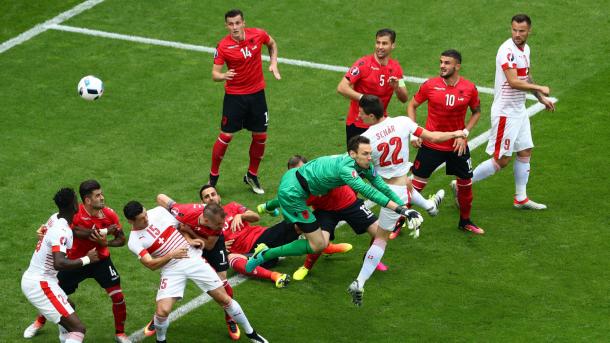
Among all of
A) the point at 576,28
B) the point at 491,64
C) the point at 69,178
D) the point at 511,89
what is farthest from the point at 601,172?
the point at 69,178

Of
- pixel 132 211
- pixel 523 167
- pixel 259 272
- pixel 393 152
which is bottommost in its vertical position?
pixel 259 272

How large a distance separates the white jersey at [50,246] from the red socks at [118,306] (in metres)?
0.72

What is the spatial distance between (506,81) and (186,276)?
5867 mm

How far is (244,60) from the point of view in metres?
16.8

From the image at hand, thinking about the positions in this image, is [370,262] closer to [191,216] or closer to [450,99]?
[191,216]

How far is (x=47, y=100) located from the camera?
20250 mm

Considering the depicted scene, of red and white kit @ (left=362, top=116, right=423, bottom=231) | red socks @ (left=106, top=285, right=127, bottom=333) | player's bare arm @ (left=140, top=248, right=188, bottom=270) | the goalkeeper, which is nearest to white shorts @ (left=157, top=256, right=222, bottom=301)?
player's bare arm @ (left=140, top=248, right=188, bottom=270)

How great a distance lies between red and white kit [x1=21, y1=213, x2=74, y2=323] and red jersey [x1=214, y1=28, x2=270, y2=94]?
532cm

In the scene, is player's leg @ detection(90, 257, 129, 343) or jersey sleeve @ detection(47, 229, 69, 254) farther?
player's leg @ detection(90, 257, 129, 343)

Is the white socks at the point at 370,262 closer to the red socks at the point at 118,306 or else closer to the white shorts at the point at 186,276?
the white shorts at the point at 186,276

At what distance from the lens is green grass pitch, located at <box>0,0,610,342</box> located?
525 inches

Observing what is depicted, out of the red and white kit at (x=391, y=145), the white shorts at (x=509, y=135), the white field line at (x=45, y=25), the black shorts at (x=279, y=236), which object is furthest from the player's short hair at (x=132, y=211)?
the white field line at (x=45, y=25)

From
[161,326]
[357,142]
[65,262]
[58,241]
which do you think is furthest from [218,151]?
[65,262]

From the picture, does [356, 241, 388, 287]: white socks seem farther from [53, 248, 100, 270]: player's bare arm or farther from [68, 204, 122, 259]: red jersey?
[53, 248, 100, 270]: player's bare arm
